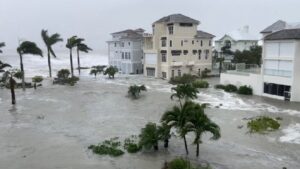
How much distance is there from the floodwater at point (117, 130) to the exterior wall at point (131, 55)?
2327 cm

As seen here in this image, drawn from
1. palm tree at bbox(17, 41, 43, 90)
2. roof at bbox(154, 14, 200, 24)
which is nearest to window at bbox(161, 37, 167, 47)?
roof at bbox(154, 14, 200, 24)

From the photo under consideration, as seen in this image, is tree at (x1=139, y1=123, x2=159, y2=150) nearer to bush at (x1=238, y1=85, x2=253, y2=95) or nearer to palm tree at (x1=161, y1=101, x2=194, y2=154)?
palm tree at (x1=161, y1=101, x2=194, y2=154)

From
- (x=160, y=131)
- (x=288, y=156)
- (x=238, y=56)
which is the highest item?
(x=238, y=56)

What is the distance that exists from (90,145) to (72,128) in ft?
16.1

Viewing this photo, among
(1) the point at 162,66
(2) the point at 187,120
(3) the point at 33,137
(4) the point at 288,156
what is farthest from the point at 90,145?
(1) the point at 162,66

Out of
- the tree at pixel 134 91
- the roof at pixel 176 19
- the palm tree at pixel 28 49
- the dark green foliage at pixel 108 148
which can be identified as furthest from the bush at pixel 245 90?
the palm tree at pixel 28 49

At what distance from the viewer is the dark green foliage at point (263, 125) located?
24.9 metres

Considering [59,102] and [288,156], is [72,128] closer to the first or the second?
[59,102]

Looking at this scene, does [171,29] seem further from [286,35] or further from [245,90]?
[286,35]

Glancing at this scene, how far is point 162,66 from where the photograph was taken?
58188 mm

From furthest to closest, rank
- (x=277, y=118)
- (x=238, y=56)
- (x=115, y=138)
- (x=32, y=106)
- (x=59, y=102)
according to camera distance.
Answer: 1. (x=238, y=56)
2. (x=59, y=102)
3. (x=32, y=106)
4. (x=277, y=118)
5. (x=115, y=138)

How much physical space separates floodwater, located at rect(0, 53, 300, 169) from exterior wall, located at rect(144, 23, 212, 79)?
565 inches

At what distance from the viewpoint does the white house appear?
116 ft

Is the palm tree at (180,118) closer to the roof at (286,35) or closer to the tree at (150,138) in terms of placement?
the tree at (150,138)
